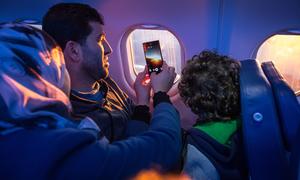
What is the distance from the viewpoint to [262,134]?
0.91 meters

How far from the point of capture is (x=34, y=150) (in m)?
0.67

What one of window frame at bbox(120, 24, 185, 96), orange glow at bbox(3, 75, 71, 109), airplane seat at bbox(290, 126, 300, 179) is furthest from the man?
airplane seat at bbox(290, 126, 300, 179)

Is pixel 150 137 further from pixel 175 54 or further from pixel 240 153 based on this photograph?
pixel 175 54

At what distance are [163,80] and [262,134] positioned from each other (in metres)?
0.63

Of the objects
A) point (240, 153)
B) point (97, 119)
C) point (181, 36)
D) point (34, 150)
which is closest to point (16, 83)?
point (34, 150)

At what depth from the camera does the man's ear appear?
1381 millimetres

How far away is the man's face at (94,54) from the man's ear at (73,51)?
0.07ft

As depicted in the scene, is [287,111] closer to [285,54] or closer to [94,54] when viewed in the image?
[94,54]

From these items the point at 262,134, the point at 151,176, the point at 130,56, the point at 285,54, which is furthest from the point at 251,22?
the point at 151,176

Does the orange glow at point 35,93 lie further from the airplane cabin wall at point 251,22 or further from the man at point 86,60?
the airplane cabin wall at point 251,22

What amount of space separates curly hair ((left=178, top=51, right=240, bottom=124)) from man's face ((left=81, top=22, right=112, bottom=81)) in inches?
15.9

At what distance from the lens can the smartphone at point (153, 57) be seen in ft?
5.22

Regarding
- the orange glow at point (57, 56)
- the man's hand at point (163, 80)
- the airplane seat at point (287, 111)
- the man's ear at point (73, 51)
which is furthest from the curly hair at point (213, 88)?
the orange glow at point (57, 56)

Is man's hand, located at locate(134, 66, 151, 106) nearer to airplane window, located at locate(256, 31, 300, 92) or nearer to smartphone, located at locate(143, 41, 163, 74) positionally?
smartphone, located at locate(143, 41, 163, 74)
